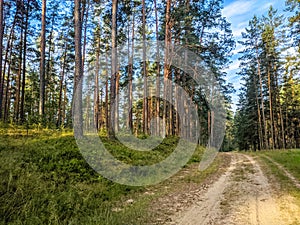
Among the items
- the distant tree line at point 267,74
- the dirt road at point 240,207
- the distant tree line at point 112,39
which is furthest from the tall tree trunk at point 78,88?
the distant tree line at point 267,74

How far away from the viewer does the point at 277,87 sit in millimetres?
32125

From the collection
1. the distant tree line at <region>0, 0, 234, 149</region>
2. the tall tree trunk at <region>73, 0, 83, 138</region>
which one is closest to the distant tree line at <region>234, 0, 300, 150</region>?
the distant tree line at <region>0, 0, 234, 149</region>

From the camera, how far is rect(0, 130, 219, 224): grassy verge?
426cm

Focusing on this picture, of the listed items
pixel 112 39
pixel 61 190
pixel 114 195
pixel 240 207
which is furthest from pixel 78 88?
pixel 240 207

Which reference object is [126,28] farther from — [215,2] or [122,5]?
[215,2]

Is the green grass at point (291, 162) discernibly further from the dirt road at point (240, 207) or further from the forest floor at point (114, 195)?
the dirt road at point (240, 207)

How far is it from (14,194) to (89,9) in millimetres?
22724

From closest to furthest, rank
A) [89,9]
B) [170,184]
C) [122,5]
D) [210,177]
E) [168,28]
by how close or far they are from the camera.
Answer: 1. [170,184]
2. [210,177]
3. [122,5]
4. [168,28]
5. [89,9]

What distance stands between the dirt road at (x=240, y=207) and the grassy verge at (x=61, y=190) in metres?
1.12

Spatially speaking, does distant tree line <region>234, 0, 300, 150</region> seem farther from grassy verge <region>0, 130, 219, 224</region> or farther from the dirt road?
grassy verge <region>0, 130, 219, 224</region>

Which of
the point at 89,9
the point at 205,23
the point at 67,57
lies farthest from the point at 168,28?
the point at 67,57

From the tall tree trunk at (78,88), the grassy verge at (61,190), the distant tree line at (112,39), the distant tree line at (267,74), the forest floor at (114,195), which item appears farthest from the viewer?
the distant tree line at (267,74)

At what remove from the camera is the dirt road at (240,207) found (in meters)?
4.43

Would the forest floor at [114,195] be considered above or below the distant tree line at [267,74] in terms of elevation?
below
